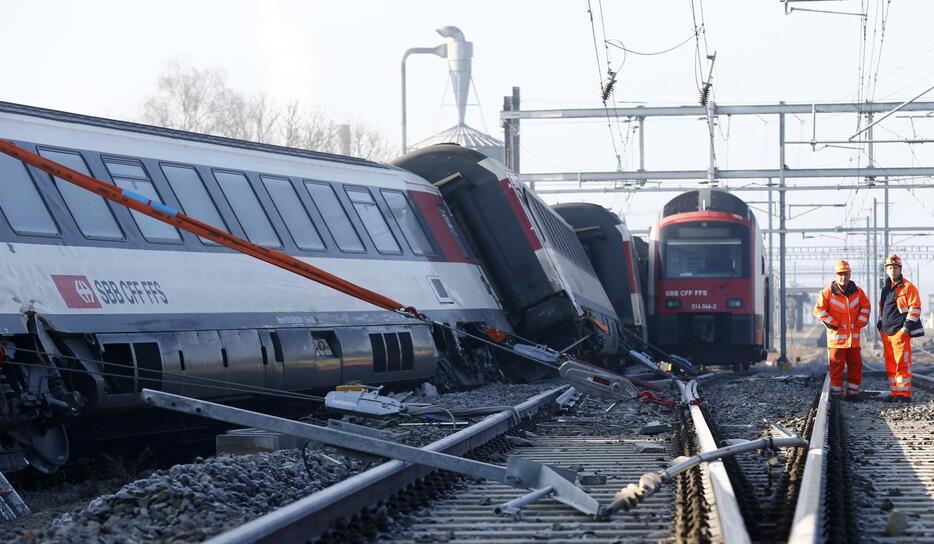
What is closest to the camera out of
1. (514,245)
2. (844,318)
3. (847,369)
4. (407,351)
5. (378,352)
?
(378,352)

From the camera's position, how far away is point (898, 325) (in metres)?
15.1

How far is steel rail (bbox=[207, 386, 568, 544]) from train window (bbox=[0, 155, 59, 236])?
3.68 m

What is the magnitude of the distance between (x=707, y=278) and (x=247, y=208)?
1429 cm

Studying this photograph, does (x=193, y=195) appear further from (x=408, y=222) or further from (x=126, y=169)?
(x=408, y=222)

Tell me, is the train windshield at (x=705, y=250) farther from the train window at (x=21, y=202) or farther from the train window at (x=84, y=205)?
the train window at (x=21, y=202)

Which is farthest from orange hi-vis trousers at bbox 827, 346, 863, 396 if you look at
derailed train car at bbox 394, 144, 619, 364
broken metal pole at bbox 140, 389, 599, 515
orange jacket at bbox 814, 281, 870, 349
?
broken metal pole at bbox 140, 389, 599, 515

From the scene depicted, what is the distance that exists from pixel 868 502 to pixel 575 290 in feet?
36.8

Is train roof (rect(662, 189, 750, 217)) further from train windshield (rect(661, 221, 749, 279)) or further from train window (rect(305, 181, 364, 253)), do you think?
train window (rect(305, 181, 364, 253))

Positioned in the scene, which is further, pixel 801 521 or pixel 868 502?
pixel 868 502

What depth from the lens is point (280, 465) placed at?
7.46 metres

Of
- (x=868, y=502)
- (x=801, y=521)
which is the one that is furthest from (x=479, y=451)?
(x=801, y=521)

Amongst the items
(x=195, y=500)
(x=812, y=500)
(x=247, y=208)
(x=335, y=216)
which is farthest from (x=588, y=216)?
(x=812, y=500)

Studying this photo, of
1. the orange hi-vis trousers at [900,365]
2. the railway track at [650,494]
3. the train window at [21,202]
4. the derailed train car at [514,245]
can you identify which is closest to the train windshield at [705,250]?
the derailed train car at [514,245]

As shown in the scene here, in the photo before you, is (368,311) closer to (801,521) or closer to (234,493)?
(234,493)
